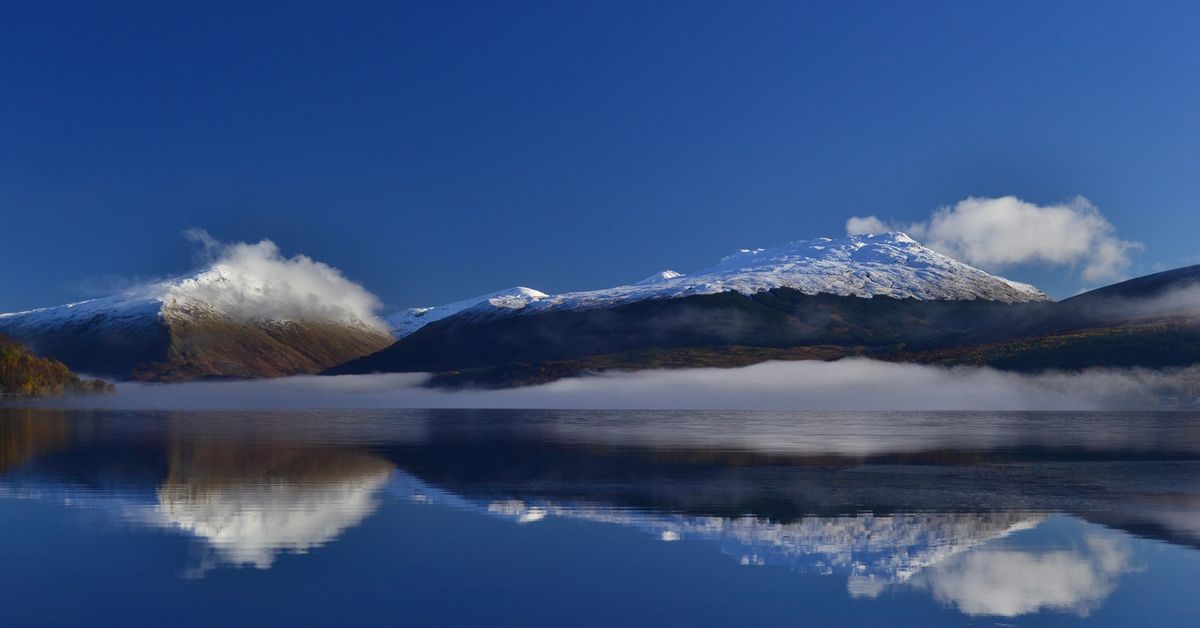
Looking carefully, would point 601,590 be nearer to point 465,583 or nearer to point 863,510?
point 465,583

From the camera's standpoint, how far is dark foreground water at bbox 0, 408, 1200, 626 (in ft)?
91.8

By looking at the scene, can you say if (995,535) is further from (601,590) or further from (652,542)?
(601,590)

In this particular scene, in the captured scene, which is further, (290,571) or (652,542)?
(652,542)

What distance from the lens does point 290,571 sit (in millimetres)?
31703

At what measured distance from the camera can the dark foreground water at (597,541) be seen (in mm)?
27969

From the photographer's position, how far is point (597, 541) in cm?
3741

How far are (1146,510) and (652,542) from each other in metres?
23.0

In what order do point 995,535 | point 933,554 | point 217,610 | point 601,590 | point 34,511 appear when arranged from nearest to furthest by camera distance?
point 217,610
point 601,590
point 933,554
point 995,535
point 34,511

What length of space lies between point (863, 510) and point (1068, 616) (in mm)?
17241

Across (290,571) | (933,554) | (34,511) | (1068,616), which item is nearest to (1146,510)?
(933,554)

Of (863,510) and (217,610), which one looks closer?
(217,610)

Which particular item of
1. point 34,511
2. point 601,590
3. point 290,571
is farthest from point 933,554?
point 34,511

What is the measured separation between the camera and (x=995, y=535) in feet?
127

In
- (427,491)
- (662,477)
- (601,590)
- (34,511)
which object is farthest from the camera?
(662,477)
